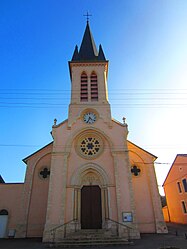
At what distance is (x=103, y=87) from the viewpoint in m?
20.6

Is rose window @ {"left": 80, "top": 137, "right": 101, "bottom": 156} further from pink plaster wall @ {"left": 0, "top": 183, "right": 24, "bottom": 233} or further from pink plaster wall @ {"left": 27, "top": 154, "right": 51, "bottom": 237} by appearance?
pink plaster wall @ {"left": 0, "top": 183, "right": 24, "bottom": 233}

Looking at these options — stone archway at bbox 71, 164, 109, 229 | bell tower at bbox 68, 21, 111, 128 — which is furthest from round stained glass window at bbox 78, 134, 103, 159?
bell tower at bbox 68, 21, 111, 128

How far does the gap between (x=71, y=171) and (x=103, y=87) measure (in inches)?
383

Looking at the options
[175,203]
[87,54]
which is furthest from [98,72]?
[175,203]

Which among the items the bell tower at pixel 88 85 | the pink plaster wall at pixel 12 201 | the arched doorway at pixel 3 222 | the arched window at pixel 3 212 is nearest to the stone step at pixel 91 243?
the pink plaster wall at pixel 12 201

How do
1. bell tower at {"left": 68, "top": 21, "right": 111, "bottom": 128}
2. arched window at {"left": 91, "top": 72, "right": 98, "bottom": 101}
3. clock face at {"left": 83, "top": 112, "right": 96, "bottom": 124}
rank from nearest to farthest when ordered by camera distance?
clock face at {"left": 83, "top": 112, "right": 96, "bottom": 124}
bell tower at {"left": 68, "top": 21, "right": 111, "bottom": 128}
arched window at {"left": 91, "top": 72, "right": 98, "bottom": 101}

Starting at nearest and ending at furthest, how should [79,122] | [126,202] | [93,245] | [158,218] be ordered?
[93,245] → [126,202] → [158,218] → [79,122]

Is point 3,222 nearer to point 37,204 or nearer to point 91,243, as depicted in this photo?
point 37,204

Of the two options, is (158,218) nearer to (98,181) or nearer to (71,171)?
(98,181)

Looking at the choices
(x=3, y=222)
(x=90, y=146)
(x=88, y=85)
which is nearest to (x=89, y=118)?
(x=90, y=146)

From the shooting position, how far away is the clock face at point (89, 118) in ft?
60.4

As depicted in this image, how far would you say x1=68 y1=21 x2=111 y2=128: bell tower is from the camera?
1900 cm

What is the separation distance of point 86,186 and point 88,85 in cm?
1079

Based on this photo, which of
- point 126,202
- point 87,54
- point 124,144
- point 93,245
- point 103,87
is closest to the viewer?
point 93,245
